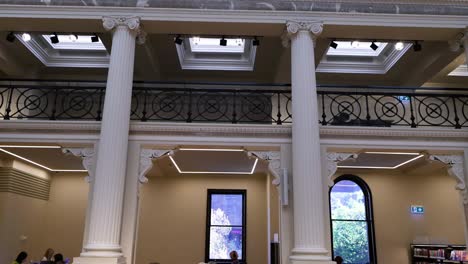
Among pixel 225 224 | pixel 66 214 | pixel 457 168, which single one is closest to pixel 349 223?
pixel 225 224

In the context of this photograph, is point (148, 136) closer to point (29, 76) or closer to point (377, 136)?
point (377, 136)

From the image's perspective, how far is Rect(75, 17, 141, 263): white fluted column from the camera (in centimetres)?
612

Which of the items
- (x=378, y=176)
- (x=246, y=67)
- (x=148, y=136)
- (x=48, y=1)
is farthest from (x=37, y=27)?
(x=378, y=176)

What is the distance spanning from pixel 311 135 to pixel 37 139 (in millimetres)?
4758

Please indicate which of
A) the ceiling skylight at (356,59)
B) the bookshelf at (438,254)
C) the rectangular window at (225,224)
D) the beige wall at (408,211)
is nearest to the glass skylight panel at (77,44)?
the rectangular window at (225,224)

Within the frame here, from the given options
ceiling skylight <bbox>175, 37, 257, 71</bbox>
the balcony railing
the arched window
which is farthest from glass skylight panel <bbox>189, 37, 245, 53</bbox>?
the arched window

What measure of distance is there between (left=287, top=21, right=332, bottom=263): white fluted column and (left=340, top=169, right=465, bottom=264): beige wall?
4812mm

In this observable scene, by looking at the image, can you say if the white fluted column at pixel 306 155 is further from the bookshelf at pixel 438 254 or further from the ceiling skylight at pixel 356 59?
the bookshelf at pixel 438 254

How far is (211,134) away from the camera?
23.8 ft

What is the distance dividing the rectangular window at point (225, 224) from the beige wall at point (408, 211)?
3374 mm

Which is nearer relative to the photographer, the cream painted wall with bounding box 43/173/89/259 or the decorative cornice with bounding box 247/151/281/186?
the decorative cornice with bounding box 247/151/281/186

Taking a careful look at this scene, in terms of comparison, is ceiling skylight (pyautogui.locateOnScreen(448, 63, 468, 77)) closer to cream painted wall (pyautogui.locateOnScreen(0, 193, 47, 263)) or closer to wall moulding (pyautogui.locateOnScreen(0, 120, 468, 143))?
wall moulding (pyautogui.locateOnScreen(0, 120, 468, 143))

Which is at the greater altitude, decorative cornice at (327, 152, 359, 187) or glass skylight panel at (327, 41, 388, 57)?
glass skylight panel at (327, 41, 388, 57)

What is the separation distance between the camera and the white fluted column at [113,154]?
6.12m
